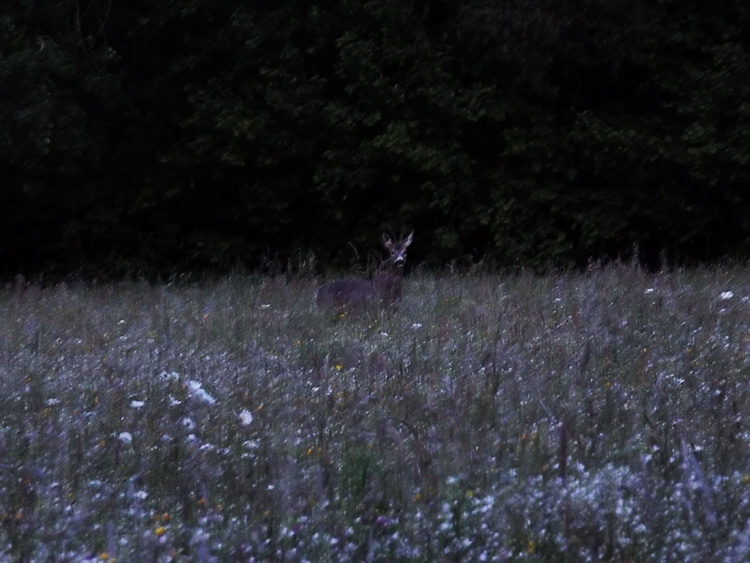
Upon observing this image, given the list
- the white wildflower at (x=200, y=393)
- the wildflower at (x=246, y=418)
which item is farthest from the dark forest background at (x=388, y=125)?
the wildflower at (x=246, y=418)

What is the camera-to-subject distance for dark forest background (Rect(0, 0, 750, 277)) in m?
15.2

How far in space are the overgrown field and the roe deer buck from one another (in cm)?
115

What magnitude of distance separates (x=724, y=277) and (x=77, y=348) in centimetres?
576

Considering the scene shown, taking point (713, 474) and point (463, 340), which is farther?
point (463, 340)

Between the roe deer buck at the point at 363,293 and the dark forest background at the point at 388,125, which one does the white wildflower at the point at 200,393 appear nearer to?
the roe deer buck at the point at 363,293

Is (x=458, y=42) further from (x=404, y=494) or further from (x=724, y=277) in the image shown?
(x=404, y=494)

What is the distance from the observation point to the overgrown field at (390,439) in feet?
11.1

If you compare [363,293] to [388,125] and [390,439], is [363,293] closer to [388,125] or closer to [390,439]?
[390,439]

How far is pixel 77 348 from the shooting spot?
6918mm

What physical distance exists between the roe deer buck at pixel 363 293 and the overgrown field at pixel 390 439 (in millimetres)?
1145

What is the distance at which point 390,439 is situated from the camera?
14.1ft

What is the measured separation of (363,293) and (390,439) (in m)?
4.98

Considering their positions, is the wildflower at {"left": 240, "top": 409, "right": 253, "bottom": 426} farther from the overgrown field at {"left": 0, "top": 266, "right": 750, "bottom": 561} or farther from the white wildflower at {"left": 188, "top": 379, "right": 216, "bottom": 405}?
the white wildflower at {"left": 188, "top": 379, "right": 216, "bottom": 405}

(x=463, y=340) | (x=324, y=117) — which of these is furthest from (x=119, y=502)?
(x=324, y=117)
